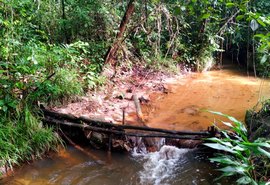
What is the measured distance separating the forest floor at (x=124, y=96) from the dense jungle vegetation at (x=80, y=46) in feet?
0.76

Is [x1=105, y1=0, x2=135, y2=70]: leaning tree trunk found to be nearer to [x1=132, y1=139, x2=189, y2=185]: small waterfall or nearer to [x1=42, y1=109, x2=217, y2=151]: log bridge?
[x1=42, y1=109, x2=217, y2=151]: log bridge

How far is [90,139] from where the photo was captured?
4629 mm

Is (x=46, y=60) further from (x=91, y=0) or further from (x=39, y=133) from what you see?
(x=91, y=0)

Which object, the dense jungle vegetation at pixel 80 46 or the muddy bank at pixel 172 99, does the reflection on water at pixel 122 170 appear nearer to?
the dense jungle vegetation at pixel 80 46

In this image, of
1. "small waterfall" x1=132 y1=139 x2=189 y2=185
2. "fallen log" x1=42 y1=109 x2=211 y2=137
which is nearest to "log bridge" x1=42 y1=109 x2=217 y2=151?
"fallen log" x1=42 y1=109 x2=211 y2=137

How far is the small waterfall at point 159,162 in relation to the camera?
389 cm

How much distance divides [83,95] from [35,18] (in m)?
2.35

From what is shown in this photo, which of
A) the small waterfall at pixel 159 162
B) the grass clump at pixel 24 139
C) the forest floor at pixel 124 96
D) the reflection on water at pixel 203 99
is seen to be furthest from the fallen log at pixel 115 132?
the reflection on water at pixel 203 99

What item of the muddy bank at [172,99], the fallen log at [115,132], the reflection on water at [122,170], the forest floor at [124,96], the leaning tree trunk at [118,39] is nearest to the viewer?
the reflection on water at [122,170]

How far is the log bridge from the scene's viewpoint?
4.40 metres

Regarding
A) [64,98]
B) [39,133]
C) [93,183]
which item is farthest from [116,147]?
[64,98]

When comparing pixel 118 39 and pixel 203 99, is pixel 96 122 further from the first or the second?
pixel 203 99

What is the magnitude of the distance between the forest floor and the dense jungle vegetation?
0.76 feet

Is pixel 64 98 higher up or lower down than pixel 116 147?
higher up
